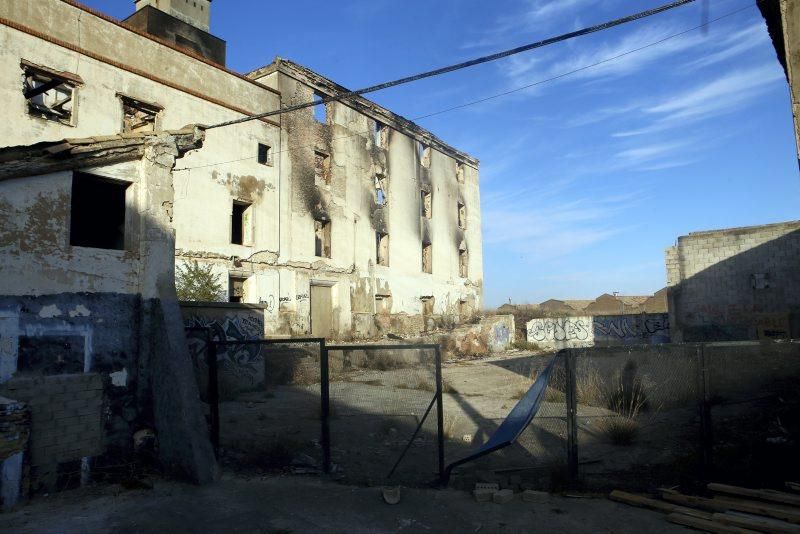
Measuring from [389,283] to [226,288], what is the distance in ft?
34.9

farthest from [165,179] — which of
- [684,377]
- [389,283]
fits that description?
[389,283]

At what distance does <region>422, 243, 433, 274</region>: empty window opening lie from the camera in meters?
32.4

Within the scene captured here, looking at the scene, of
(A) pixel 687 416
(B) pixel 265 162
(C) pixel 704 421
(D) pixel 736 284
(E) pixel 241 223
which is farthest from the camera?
(B) pixel 265 162

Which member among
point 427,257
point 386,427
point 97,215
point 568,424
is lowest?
point 386,427

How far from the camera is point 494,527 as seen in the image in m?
5.14

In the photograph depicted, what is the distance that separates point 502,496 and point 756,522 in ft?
7.53

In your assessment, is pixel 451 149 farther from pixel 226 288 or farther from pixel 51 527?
pixel 51 527

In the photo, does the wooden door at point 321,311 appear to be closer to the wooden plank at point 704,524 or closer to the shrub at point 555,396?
the shrub at point 555,396

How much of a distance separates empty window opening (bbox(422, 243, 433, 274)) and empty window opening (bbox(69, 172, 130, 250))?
23.0 meters

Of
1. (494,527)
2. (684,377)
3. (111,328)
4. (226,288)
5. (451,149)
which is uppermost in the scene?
(451,149)

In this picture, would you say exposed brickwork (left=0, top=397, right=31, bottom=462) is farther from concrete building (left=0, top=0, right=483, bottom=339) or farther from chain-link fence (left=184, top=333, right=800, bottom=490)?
concrete building (left=0, top=0, right=483, bottom=339)

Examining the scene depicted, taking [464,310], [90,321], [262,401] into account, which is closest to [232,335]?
[262,401]

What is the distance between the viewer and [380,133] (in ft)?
96.7

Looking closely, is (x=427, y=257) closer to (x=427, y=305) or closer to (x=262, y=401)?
(x=427, y=305)
